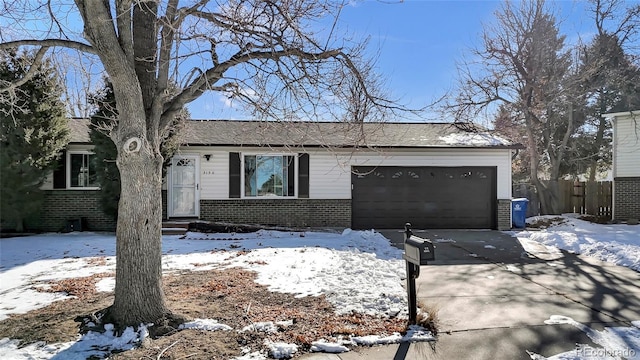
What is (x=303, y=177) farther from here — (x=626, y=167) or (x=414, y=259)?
(x=626, y=167)

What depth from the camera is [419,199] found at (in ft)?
43.1

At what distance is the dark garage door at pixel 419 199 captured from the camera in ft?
43.0

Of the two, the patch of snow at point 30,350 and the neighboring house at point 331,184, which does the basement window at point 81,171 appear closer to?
the neighboring house at point 331,184

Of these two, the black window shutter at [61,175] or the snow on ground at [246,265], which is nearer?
the snow on ground at [246,265]

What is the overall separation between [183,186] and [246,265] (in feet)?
20.9

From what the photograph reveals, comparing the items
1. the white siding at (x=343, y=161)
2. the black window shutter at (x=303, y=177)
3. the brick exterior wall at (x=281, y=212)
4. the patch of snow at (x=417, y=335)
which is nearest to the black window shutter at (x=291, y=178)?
the black window shutter at (x=303, y=177)

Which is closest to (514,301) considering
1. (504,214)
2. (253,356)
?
(253,356)

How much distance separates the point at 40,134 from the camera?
442 inches

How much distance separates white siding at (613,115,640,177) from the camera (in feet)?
45.8

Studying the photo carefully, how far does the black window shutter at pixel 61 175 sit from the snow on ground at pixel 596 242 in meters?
13.6

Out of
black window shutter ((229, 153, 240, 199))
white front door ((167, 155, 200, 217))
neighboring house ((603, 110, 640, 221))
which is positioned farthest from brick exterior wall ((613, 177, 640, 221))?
white front door ((167, 155, 200, 217))

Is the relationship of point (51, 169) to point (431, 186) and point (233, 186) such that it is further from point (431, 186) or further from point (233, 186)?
point (431, 186)

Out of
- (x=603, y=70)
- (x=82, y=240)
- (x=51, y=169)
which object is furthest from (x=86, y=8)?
(x=603, y=70)

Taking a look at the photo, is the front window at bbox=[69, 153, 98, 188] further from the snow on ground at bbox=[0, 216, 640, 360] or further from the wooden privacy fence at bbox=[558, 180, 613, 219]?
the wooden privacy fence at bbox=[558, 180, 613, 219]
